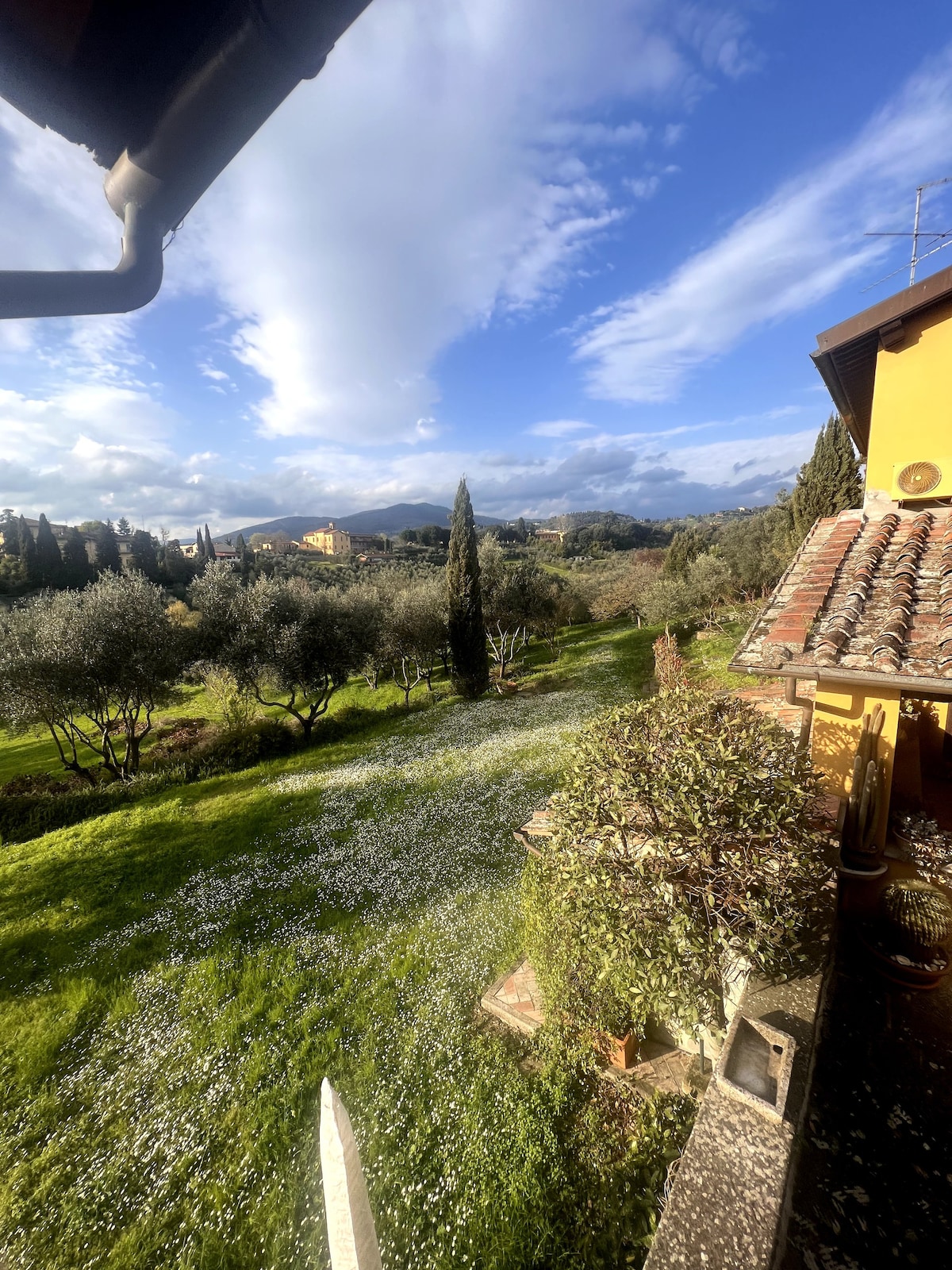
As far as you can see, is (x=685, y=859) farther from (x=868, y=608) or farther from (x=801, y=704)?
(x=801, y=704)

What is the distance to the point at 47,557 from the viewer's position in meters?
47.5

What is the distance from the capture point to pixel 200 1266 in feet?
13.5

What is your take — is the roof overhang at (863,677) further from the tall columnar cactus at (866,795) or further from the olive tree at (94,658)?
the olive tree at (94,658)

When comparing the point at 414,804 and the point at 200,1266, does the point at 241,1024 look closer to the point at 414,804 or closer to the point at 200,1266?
the point at 200,1266

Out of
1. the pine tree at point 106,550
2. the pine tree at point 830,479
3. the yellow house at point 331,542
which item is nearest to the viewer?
the pine tree at point 830,479

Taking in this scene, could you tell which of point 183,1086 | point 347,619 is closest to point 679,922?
point 183,1086

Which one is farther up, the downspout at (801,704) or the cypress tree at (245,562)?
the cypress tree at (245,562)

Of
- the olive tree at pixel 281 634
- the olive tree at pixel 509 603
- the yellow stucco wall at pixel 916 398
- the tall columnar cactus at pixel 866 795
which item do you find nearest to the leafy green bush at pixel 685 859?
the tall columnar cactus at pixel 866 795

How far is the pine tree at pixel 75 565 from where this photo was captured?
47.1 metres

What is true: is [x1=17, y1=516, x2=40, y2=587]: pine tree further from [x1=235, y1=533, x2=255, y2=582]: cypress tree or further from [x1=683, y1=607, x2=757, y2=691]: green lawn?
[x1=683, y1=607, x2=757, y2=691]: green lawn

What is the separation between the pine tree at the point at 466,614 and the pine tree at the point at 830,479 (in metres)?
16.7

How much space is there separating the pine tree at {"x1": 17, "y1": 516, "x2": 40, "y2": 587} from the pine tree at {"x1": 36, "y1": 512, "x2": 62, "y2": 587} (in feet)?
0.63

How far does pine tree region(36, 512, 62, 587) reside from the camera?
45.6 metres

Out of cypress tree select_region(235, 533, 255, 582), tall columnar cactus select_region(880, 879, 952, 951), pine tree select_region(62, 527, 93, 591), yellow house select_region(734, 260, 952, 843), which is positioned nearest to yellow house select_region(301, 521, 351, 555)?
cypress tree select_region(235, 533, 255, 582)
